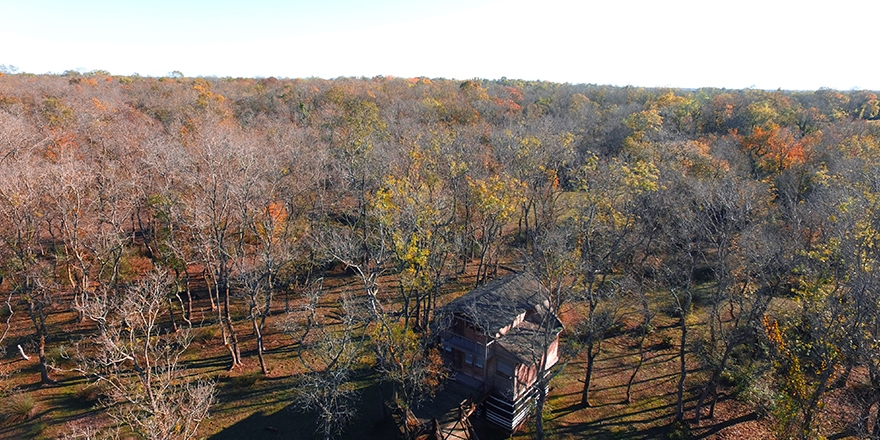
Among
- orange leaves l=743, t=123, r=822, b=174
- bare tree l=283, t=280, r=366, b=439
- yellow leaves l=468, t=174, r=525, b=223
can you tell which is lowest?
bare tree l=283, t=280, r=366, b=439

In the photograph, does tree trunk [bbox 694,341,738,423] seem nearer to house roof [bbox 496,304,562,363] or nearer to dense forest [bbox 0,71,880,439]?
dense forest [bbox 0,71,880,439]

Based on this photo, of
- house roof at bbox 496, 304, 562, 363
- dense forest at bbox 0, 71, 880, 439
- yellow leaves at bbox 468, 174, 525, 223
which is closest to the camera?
dense forest at bbox 0, 71, 880, 439

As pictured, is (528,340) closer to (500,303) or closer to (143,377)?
(500,303)

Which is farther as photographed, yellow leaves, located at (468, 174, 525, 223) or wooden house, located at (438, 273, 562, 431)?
yellow leaves, located at (468, 174, 525, 223)

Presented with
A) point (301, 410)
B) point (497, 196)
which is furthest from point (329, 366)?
point (497, 196)

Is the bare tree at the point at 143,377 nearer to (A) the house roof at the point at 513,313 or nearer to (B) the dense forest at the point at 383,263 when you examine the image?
(B) the dense forest at the point at 383,263

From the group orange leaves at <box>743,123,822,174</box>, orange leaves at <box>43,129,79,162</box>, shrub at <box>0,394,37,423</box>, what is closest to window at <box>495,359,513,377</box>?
shrub at <box>0,394,37,423</box>

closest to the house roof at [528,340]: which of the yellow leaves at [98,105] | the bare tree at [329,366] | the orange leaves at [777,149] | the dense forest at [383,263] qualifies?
the dense forest at [383,263]
